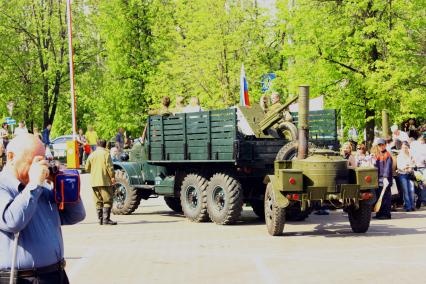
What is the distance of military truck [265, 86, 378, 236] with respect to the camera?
1255 cm

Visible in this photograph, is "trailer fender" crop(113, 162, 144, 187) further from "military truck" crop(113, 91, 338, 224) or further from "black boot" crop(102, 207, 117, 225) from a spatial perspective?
"black boot" crop(102, 207, 117, 225)

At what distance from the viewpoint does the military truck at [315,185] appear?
12.6 meters

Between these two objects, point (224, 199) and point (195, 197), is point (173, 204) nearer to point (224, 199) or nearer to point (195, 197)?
point (195, 197)

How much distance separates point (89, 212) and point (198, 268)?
29.4 ft

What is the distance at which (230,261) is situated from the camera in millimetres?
10242

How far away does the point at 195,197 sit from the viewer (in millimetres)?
15461

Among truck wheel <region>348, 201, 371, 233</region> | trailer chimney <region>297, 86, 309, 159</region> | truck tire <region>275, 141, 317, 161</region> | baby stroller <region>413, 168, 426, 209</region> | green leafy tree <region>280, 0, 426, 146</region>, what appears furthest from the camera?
green leafy tree <region>280, 0, 426, 146</region>

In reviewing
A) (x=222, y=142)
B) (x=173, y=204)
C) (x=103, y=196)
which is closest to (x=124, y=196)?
(x=173, y=204)

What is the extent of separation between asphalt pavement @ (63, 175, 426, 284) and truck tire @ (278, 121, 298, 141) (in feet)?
5.27

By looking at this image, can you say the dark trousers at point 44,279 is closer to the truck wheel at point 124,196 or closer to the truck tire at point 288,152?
the truck tire at point 288,152

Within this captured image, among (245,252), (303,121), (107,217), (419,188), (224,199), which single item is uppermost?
(303,121)

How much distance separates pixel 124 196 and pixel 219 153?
3443 millimetres

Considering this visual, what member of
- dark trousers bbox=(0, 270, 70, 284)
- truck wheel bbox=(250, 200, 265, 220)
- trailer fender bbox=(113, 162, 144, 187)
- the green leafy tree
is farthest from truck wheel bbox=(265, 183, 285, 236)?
the green leafy tree

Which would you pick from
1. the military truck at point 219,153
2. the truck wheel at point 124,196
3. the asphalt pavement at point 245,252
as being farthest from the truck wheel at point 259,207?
the truck wheel at point 124,196
